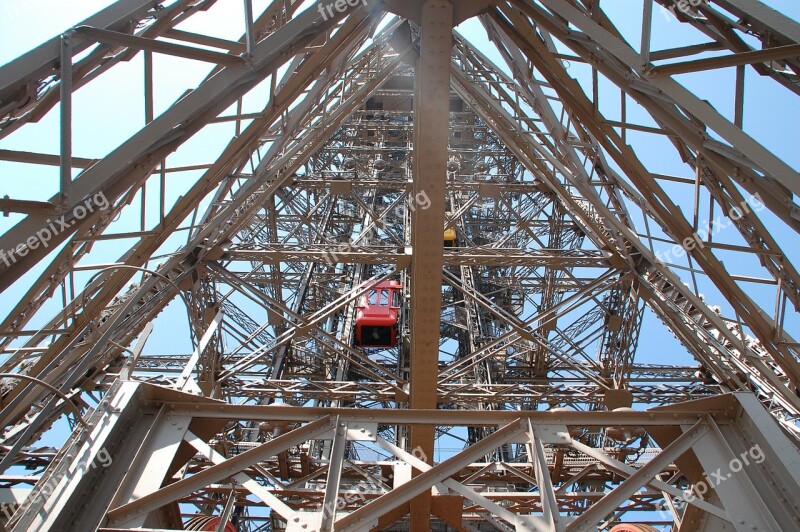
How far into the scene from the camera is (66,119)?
4.45 m

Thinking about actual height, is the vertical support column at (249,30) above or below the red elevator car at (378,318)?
below

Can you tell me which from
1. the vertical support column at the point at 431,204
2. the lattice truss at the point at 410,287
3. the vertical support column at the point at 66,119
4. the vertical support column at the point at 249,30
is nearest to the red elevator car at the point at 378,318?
the lattice truss at the point at 410,287

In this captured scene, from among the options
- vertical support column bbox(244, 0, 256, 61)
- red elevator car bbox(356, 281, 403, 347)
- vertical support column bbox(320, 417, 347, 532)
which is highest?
red elevator car bbox(356, 281, 403, 347)

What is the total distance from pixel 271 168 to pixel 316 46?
2.84m

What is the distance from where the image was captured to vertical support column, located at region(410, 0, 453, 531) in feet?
21.3

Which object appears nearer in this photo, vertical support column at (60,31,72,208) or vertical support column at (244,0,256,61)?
vertical support column at (60,31,72,208)

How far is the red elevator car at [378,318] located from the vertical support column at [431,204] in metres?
11.4

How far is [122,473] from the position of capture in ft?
17.5

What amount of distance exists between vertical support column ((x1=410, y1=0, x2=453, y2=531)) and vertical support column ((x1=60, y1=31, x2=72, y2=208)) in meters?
3.37

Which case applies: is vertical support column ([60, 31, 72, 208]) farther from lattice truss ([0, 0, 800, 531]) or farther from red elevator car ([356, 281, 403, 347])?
red elevator car ([356, 281, 403, 347])

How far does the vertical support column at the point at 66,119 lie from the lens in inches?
171

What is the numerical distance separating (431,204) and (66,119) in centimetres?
392

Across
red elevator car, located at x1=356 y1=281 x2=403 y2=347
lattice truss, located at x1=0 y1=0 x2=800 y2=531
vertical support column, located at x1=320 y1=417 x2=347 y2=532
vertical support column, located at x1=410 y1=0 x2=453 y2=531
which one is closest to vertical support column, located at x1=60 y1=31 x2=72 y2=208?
lattice truss, located at x1=0 y1=0 x2=800 y2=531

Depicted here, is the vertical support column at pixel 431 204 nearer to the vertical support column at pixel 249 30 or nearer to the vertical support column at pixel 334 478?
the vertical support column at pixel 249 30
